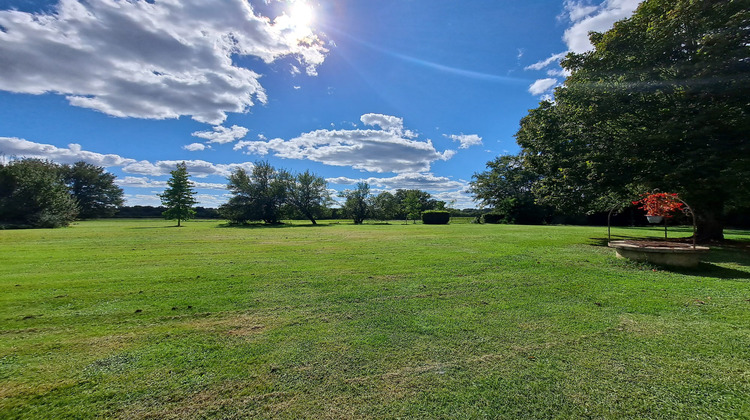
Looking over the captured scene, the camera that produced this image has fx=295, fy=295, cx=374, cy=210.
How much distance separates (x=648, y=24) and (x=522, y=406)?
48.0 feet

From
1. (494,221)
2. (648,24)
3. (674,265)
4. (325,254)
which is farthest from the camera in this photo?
(494,221)

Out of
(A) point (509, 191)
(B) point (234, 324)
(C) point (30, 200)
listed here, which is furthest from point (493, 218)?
(C) point (30, 200)

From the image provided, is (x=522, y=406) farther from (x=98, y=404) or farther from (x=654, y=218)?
(x=654, y=218)

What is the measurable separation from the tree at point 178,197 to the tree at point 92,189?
2960 centimetres

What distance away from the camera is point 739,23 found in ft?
28.0

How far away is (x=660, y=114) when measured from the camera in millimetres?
9586

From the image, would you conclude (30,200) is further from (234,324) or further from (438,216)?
(438,216)

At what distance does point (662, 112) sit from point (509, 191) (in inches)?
1199

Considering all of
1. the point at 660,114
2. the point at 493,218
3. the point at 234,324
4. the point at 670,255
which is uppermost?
the point at 660,114

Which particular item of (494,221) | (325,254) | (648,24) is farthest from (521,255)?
(494,221)

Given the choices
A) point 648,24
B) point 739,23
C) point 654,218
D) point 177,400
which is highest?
point 648,24

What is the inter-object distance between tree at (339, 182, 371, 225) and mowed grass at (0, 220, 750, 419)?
37468 mm

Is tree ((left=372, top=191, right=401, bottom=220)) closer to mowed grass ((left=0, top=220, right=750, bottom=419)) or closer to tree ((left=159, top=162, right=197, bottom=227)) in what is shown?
tree ((left=159, top=162, right=197, bottom=227))

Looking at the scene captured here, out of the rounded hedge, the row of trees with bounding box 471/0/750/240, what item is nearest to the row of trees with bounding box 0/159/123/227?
the row of trees with bounding box 471/0/750/240
